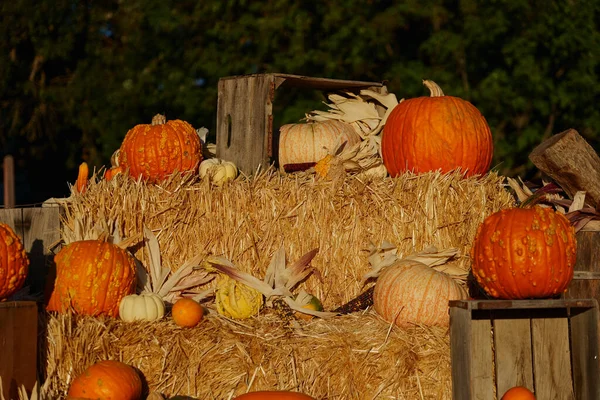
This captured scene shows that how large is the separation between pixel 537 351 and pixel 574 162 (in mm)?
1617

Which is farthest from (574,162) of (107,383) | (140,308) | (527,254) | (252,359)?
(107,383)

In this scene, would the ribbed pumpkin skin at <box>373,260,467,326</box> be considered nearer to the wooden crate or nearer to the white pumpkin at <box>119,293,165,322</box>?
the wooden crate

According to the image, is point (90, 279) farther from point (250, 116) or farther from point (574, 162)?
point (574, 162)

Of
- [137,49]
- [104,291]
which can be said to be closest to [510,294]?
[104,291]

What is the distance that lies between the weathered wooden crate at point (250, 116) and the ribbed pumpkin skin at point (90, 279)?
155 centimetres

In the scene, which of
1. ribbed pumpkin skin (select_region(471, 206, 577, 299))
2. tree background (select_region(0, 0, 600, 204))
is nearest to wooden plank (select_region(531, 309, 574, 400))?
ribbed pumpkin skin (select_region(471, 206, 577, 299))

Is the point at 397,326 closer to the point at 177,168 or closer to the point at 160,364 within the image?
the point at 160,364

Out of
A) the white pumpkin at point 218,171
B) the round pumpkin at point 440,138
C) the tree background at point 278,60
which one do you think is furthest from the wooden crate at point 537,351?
the tree background at point 278,60

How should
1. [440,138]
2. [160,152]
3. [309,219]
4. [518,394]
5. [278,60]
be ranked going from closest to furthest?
[518,394] < [309,219] < [160,152] < [440,138] < [278,60]

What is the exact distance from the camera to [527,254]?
5305mm

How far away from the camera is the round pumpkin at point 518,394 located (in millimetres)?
5410

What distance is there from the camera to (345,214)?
655 centimetres

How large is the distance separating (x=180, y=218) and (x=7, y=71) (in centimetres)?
959

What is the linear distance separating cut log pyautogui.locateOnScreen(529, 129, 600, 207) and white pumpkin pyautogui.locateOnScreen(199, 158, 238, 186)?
221 cm
